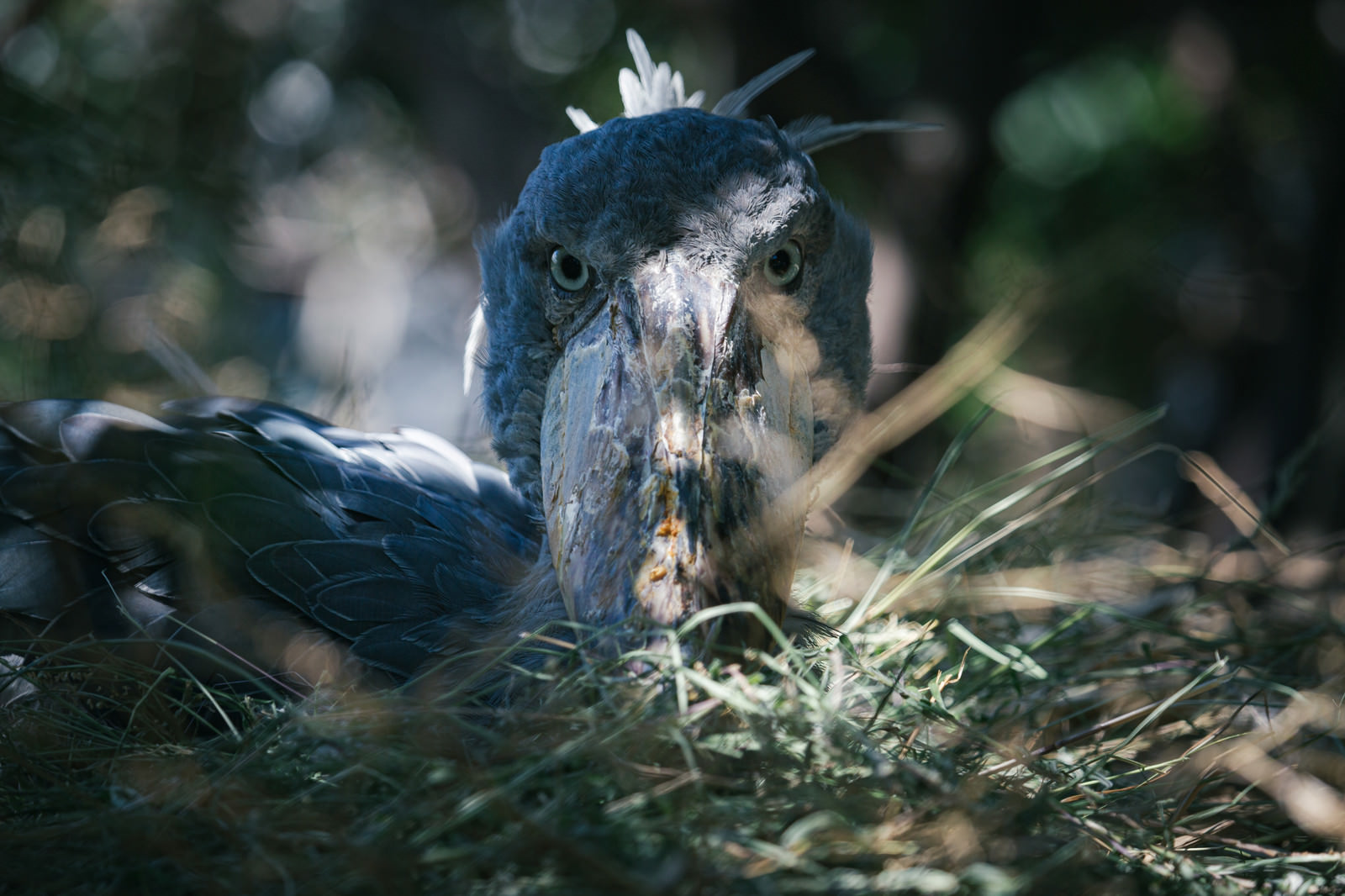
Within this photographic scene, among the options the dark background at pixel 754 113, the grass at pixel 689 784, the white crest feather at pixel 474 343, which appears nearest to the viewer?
the grass at pixel 689 784

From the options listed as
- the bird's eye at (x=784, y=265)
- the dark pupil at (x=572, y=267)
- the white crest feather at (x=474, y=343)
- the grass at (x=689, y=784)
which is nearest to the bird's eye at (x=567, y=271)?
the dark pupil at (x=572, y=267)

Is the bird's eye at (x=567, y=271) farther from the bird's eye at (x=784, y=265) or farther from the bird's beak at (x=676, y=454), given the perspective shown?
the bird's eye at (x=784, y=265)

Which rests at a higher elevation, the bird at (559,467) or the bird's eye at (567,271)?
the bird's eye at (567,271)

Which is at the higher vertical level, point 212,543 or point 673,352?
point 673,352

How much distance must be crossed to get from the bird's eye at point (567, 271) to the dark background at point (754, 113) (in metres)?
0.45

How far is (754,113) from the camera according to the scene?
3385 millimetres

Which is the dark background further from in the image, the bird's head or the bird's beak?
the bird's beak

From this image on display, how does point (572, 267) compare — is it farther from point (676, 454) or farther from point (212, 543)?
point (212, 543)

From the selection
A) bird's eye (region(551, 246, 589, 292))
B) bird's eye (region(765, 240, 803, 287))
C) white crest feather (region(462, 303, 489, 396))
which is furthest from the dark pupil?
white crest feather (region(462, 303, 489, 396))

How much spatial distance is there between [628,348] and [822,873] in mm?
734

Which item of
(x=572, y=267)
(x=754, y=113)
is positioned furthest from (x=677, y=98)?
(x=754, y=113)

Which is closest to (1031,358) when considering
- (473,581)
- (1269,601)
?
(1269,601)

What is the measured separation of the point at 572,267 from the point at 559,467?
32cm

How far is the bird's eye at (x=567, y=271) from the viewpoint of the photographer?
157 centimetres
